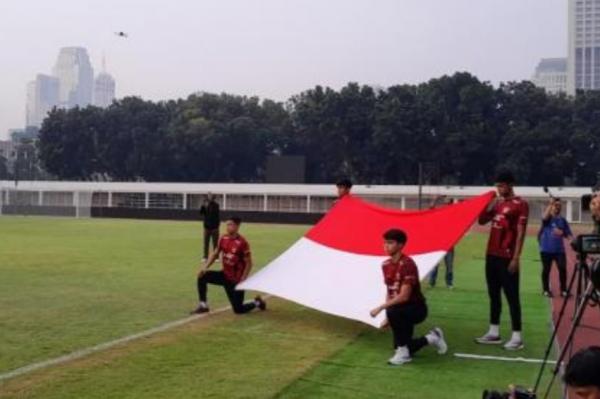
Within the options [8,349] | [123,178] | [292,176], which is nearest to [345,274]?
[8,349]

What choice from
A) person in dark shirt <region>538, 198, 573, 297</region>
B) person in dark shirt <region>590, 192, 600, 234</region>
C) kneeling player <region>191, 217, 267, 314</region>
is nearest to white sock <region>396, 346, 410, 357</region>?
person in dark shirt <region>590, 192, 600, 234</region>

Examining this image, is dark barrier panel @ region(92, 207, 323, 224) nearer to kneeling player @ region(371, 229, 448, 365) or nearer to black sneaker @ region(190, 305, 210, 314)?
black sneaker @ region(190, 305, 210, 314)

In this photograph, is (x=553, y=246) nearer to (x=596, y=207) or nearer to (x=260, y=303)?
(x=260, y=303)

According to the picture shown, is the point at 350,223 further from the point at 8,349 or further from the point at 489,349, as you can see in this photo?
the point at 8,349

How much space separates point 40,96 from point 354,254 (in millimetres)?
192887

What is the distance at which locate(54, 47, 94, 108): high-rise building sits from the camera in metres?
181

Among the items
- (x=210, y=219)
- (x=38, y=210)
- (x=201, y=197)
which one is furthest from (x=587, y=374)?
(x=38, y=210)

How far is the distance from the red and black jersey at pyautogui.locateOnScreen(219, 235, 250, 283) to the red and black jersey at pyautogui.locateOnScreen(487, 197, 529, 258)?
3.47 metres

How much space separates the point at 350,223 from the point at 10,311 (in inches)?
191

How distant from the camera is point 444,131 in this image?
2665 inches

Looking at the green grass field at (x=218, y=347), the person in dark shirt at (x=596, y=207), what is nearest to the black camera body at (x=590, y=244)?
the person in dark shirt at (x=596, y=207)

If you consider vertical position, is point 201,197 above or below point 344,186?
below

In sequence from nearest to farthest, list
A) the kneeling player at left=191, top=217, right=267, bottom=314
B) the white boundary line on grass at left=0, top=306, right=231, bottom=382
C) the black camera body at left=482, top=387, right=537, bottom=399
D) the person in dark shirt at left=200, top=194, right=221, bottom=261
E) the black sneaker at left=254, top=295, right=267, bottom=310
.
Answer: the black camera body at left=482, top=387, right=537, bottom=399
the white boundary line on grass at left=0, top=306, right=231, bottom=382
the kneeling player at left=191, top=217, right=267, bottom=314
the black sneaker at left=254, top=295, right=267, bottom=310
the person in dark shirt at left=200, top=194, right=221, bottom=261

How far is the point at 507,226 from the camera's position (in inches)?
330
